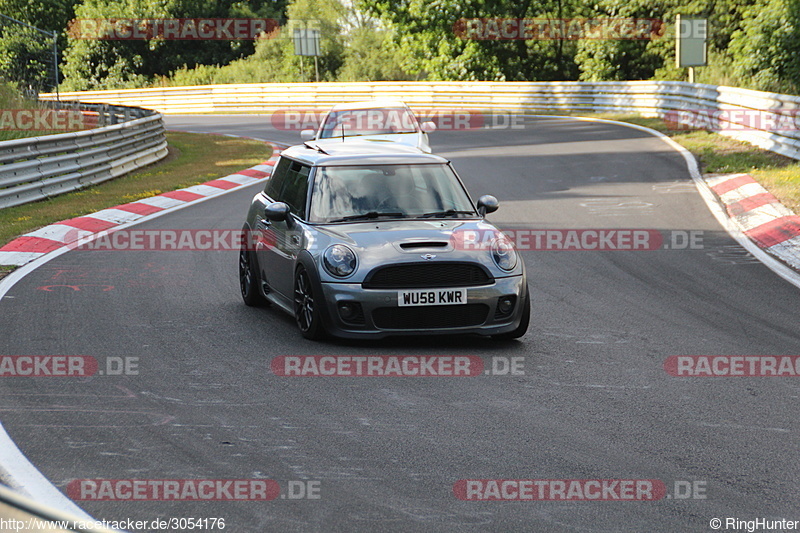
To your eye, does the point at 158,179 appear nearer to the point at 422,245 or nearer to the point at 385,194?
the point at 385,194

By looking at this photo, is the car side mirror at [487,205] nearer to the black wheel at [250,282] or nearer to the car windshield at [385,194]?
the car windshield at [385,194]

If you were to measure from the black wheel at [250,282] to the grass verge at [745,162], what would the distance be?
8.08 metres

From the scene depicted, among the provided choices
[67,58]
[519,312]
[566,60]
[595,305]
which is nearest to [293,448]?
[519,312]

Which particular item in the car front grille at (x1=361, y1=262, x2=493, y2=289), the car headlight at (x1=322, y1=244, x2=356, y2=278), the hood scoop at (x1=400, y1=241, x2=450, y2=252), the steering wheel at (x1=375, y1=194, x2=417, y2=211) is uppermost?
the steering wheel at (x1=375, y1=194, x2=417, y2=211)

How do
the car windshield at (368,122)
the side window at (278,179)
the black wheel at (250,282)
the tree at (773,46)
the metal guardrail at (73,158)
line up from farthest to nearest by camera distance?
the tree at (773,46)
the car windshield at (368,122)
the metal guardrail at (73,158)
the side window at (278,179)
the black wheel at (250,282)

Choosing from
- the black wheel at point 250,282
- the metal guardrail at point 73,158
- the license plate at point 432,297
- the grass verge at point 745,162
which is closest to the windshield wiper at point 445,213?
the license plate at point 432,297

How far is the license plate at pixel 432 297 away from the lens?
7.82 metres

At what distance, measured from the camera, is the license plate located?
7.82 meters

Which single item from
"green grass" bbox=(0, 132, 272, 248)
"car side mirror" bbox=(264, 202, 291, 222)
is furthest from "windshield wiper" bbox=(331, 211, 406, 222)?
"green grass" bbox=(0, 132, 272, 248)

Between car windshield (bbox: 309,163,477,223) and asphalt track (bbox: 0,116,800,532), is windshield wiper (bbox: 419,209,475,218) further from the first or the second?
asphalt track (bbox: 0,116,800,532)

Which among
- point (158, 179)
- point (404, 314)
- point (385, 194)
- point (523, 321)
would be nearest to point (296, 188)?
point (385, 194)

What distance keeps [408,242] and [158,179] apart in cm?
1370

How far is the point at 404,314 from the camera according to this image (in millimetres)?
7859

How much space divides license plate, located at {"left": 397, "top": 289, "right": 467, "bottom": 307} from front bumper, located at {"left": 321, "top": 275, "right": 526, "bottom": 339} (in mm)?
35
